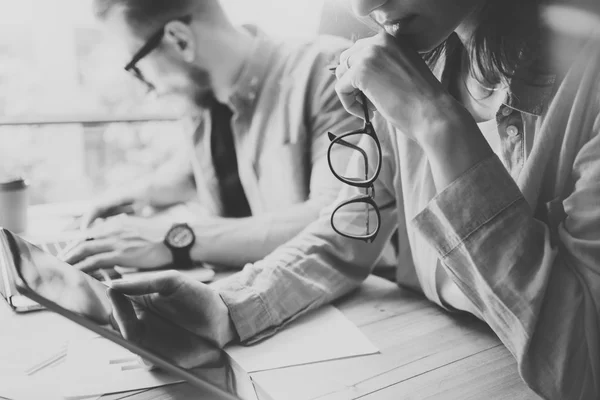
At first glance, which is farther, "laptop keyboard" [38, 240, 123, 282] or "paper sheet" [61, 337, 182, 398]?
"laptop keyboard" [38, 240, 123, 282]

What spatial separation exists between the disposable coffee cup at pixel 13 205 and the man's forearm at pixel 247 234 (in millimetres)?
521

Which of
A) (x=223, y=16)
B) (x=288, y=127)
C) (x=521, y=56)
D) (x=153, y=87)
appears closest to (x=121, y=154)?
(x=153, y=87)

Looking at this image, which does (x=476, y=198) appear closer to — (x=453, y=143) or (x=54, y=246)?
(x=453, y=143)

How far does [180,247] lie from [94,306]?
58cm

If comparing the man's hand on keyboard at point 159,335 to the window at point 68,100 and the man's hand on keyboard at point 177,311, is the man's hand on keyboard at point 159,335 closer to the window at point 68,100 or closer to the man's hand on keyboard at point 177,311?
the man's hand on keyboard at point 177,311

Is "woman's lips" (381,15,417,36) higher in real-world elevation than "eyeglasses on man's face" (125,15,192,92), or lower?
higher

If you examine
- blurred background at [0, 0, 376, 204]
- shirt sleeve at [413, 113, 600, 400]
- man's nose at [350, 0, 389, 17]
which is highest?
man's nose at [350, 0, 389, 17]

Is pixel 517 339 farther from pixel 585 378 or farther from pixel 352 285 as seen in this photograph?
pixel 352 285

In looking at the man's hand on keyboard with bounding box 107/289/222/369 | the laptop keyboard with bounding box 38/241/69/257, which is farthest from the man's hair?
the man's hand on keyboard with bounding box 107/289/222/369

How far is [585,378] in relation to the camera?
1.74 ft

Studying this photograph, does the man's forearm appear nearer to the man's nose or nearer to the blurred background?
the man's nose

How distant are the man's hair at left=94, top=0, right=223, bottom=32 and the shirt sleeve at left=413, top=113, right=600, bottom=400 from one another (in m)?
1.17

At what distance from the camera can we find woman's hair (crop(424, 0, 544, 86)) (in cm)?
64

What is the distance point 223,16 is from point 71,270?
3.69 feet
